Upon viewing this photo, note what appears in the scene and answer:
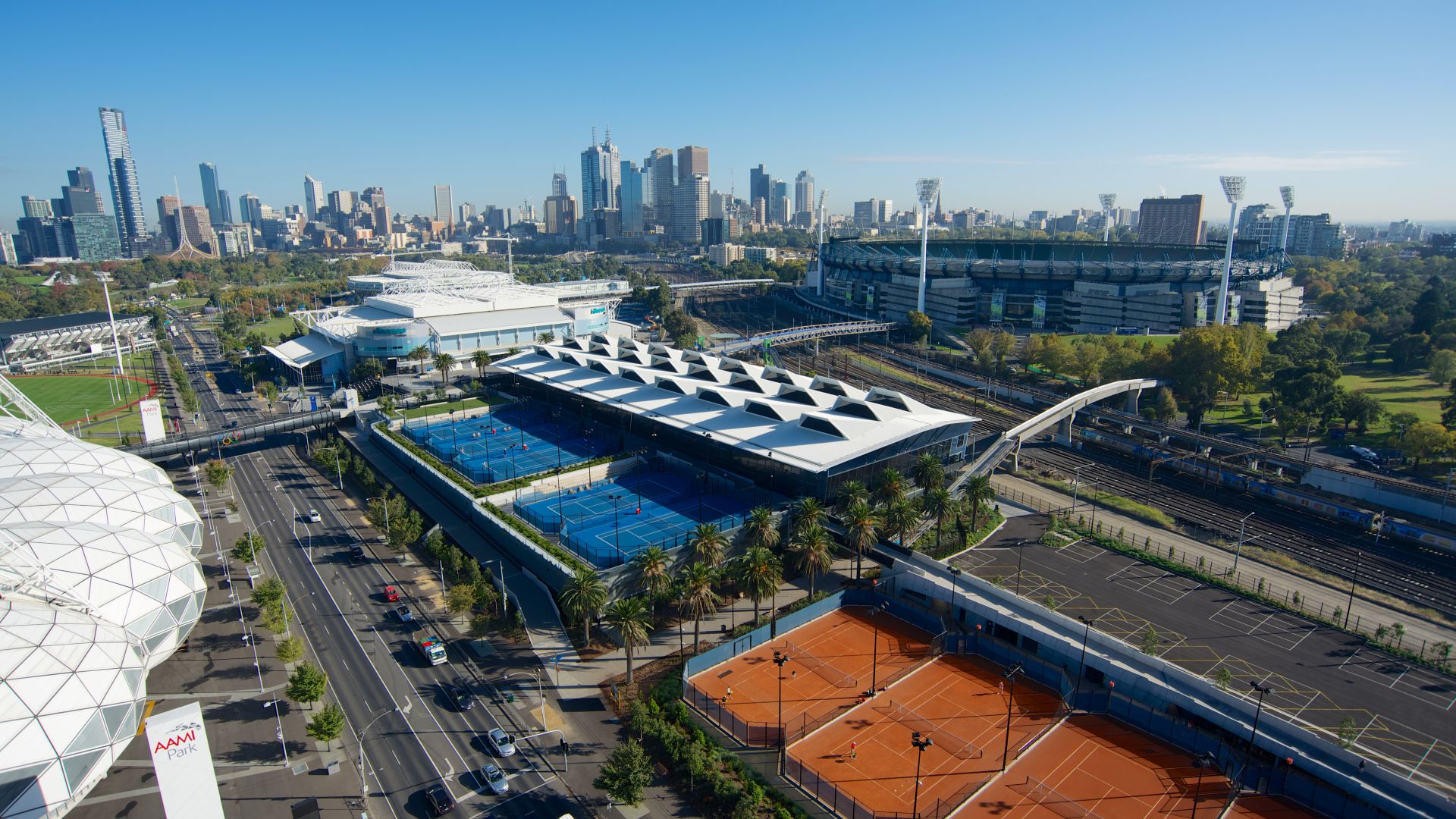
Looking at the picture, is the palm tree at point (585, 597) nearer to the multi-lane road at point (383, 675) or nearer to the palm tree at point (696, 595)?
the palm tree at point (696, 595)

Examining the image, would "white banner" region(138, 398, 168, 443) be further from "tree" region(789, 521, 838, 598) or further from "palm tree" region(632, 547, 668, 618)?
"tree" region(789, 521, 838, 598)

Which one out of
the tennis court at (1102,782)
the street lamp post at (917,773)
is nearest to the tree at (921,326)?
the tennis court at (1102,782)

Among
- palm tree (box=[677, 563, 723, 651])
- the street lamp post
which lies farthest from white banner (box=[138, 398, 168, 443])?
the street lamp post

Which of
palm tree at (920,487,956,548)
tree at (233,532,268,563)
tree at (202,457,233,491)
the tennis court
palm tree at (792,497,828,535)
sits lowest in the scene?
the tennis court

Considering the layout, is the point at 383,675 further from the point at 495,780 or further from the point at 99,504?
the point at 99,504

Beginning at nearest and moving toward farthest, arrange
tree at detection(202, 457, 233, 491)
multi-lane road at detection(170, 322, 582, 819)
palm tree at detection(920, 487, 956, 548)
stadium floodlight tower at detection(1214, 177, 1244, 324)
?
multi-lane road at detection(170, 322, 582, 819)
palm tree at detection(920, 487, 956, 548)
tree at detection(202, 457, 233, 491)
stadium floodlight tower at detection(1214, 177, 1244, 324)
